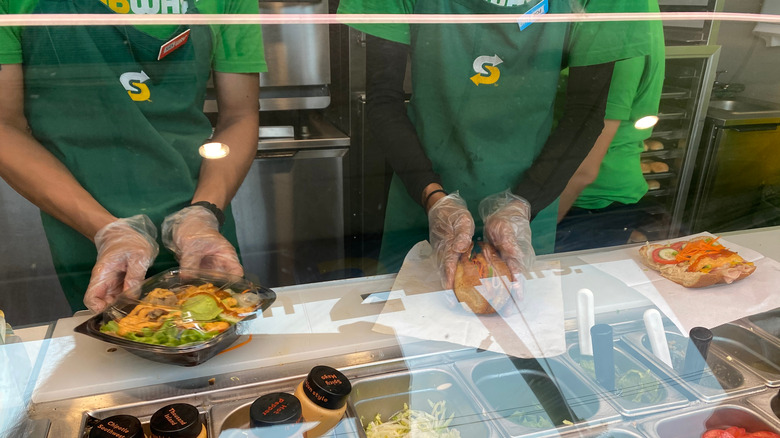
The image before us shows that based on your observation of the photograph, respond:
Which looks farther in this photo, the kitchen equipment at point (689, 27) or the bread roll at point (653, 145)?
the bread roll at point (653, 145)

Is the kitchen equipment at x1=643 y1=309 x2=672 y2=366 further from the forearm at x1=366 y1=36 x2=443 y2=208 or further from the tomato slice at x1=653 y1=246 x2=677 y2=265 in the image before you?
the forearm at x1=366 y1=36 x2=443 y2=208

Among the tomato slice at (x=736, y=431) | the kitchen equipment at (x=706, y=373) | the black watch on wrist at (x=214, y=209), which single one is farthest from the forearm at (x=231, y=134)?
the tomato slice at (x=736, y=431)

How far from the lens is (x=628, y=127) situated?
2.01 metres

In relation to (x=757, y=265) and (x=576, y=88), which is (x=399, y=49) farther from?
(x=757, y=265)

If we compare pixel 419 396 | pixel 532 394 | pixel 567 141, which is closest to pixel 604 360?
pixel 532 394

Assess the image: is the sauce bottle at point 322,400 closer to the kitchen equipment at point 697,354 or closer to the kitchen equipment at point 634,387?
the kitchen equipment at point 634,387

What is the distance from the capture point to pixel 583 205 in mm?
2066

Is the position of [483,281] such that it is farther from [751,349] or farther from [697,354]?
[751,349]

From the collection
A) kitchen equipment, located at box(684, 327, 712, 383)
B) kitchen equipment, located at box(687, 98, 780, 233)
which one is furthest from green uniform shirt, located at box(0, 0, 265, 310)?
kitchen equipment, located at box(687, 98, 780, 233)

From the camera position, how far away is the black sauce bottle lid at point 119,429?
84 centimetres

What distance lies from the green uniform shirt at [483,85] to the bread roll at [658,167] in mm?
516

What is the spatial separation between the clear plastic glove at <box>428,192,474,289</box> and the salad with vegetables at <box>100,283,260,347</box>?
0.58m

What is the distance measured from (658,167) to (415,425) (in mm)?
1580

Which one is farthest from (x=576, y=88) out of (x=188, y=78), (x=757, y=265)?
(x=188, y=78)
